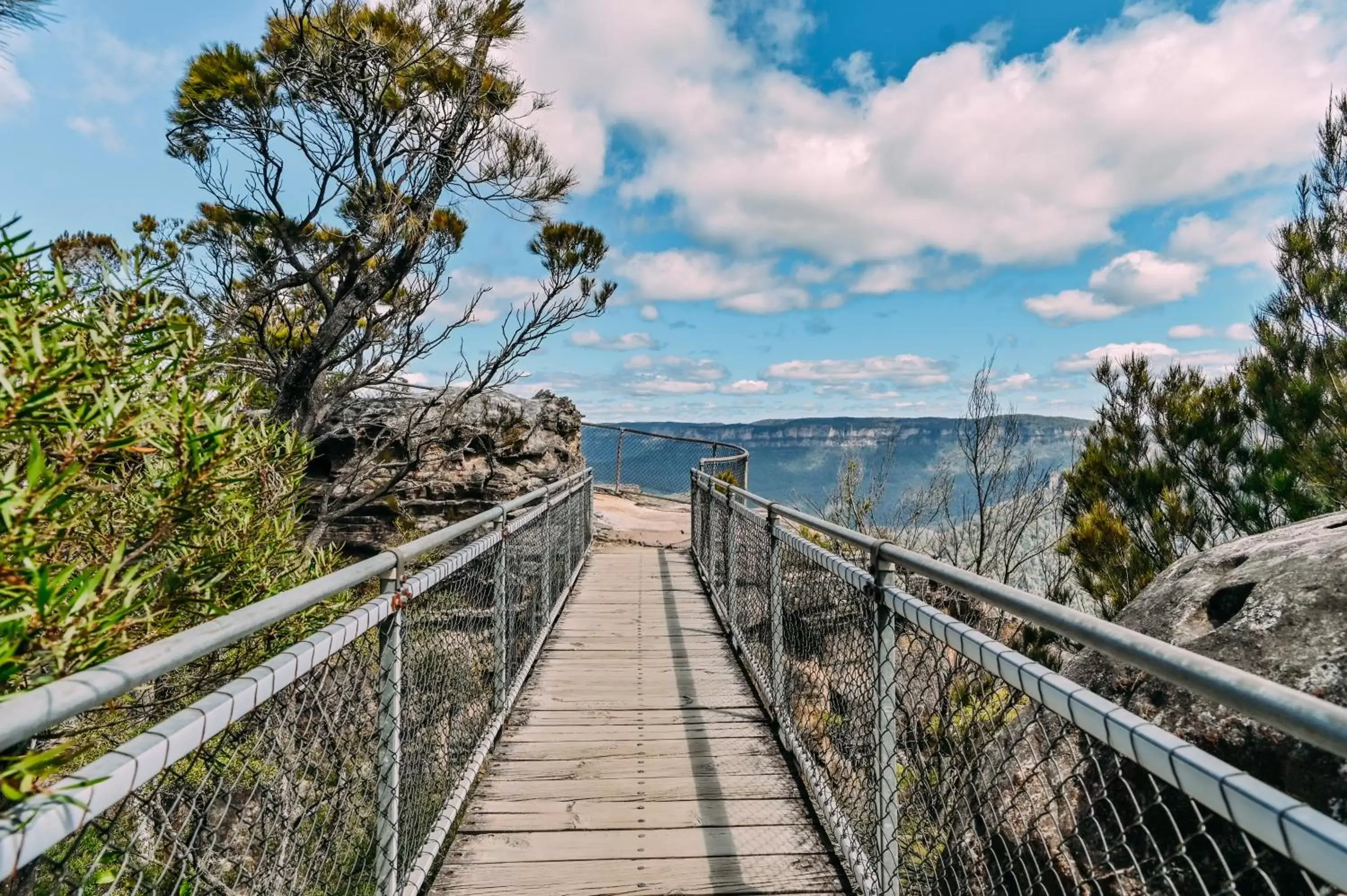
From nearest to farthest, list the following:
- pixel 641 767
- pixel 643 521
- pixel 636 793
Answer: pixel 636 793 < pixel 641 767 < pixel 643 521

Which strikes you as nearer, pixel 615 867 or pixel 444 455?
pixel 615 867

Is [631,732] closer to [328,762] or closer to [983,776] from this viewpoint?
[983,776]

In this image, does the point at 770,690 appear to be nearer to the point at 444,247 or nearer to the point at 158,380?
→ the point at 158,380

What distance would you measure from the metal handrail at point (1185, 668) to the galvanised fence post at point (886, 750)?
36 cm

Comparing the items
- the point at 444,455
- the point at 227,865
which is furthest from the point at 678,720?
the point at 444,455

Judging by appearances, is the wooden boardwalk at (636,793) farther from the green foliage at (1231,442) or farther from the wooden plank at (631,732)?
the green foliage at (1231,442)

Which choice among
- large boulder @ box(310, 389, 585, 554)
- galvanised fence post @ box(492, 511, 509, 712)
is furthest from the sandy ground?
galvanised fence post @ box(492, 511, 509, 712)

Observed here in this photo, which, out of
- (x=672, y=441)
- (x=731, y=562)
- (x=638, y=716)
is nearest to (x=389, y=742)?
(x=638, y=716)

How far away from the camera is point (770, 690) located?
13.4ft

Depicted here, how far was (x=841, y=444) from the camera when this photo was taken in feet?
63.0

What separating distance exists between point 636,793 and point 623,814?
19 centimetres

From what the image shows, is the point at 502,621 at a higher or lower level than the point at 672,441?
lower

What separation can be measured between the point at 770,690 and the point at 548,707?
55.0 inches

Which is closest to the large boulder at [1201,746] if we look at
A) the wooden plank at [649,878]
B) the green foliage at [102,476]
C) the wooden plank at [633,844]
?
the wooden plank at [649,878]
